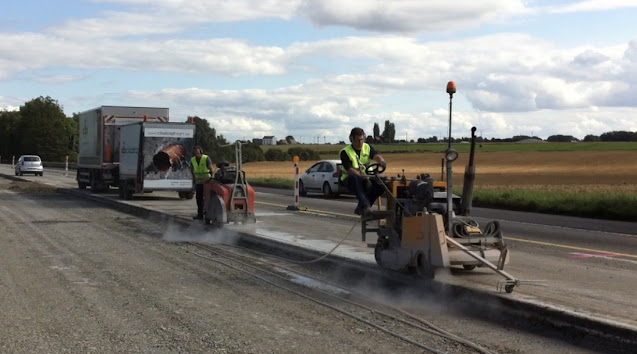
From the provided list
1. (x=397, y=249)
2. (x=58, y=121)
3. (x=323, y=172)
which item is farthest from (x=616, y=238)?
(x=58, y=121)

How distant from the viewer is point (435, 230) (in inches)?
319

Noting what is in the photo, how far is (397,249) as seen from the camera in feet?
29.8

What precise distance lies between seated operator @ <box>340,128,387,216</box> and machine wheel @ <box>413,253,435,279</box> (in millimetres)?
1062

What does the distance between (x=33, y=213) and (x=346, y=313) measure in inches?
576

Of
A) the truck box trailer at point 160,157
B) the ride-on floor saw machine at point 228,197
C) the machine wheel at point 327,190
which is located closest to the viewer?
the ride-on floor saw machine at point 228,197

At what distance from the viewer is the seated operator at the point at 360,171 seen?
9.34 meters

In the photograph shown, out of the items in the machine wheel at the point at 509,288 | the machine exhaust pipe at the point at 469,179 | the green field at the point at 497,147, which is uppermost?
the green field at the point at 497,147

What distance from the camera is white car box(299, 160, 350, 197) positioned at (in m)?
30.2

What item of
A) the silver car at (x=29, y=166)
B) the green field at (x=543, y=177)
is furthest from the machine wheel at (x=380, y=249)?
the silver car at (x=29, y=166)

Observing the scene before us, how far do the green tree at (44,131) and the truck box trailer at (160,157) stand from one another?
9340 cm

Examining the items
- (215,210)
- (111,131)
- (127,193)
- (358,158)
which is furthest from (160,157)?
(358,158)

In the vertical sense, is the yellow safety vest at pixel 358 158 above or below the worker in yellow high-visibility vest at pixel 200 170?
above

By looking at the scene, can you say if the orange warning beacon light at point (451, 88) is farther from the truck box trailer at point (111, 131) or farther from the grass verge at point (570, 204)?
the truck box trailer at point (111, 131)

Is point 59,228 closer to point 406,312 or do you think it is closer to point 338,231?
point 338,231
